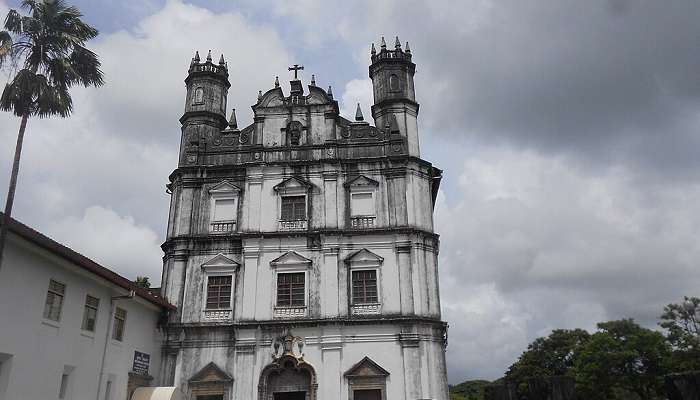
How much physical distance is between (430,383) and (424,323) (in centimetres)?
237

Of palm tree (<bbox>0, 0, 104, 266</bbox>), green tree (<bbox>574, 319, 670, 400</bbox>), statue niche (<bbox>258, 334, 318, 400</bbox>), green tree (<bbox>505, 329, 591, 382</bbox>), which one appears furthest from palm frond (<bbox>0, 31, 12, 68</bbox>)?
green tree (<bbox>505, 329, 591, 382</bbox>)

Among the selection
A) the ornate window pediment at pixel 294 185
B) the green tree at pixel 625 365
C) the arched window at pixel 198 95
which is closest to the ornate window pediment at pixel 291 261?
the ornate window pediment at pixel 294 185

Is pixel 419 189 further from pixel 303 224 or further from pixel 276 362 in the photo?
pixel 276 362

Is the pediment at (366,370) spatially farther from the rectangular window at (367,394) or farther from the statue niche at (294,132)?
the statue niche at (294,132)

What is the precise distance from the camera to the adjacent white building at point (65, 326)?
15250 millimetres

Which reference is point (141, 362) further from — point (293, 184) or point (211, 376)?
point (293, 184)

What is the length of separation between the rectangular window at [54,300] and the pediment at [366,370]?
430 inches

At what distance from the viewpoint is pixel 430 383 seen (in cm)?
2230

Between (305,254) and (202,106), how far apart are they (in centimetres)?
1001

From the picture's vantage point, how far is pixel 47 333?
1655 cm

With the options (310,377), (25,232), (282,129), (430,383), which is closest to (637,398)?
(430,383)

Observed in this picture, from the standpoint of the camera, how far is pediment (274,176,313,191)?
85.0ft

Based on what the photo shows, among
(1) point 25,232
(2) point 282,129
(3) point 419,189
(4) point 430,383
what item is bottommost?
(4) point 430,383

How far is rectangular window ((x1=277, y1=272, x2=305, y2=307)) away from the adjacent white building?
510 centimetres
